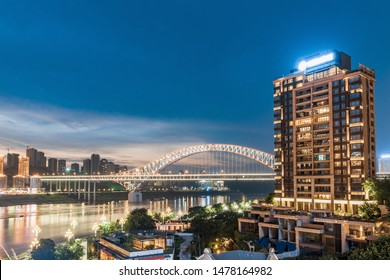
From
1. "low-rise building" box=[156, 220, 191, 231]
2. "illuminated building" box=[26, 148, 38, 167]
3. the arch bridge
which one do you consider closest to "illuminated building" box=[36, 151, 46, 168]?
"illuminated building" box=[26, 148, 38, 167]

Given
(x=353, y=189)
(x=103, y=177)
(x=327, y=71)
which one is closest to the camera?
(x=353, y=189)

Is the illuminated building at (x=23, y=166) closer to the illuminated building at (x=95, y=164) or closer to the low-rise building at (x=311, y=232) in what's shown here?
the illuminated building at (x=95, y=164)

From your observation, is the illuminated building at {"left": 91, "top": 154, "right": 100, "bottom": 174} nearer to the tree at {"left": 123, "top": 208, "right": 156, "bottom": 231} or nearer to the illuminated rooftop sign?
the tree at {"left": 123, "top": 208, "right": 156, "bottom": 231}

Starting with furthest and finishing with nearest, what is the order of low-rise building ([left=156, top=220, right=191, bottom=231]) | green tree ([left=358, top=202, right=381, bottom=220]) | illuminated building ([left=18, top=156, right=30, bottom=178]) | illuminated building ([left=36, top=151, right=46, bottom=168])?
illuminated building ([left=36, top=151, right=46, bottom=168]) → illuminated building ([left=18, top=156, right=30, bottom=178]) → low-rise building ([left=156, top=220, right=191, bottom=231]) → green tree ([left=358, top=202, right=381, bottom=220])

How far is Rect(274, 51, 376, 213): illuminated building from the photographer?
435 inches

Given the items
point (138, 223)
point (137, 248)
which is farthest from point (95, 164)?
point (137, 248)

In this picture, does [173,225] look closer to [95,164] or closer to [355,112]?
[355,112]

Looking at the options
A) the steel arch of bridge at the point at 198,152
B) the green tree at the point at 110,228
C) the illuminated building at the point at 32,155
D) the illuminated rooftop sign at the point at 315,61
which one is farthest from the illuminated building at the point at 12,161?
the illuminated rooftop sign at the point at 315,61

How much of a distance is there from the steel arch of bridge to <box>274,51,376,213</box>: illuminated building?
8734mm

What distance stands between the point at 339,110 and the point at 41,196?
756 inches

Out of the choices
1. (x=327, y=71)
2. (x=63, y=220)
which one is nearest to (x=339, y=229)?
(x=327, y=71)
